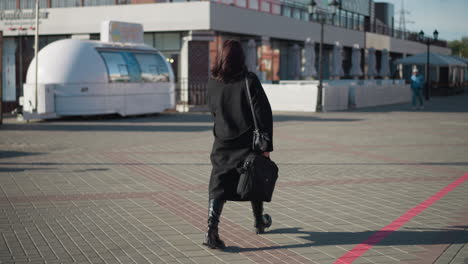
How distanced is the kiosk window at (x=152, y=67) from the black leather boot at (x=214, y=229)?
17499 mm

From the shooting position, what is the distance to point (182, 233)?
6.10m

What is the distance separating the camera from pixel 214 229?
5.50m

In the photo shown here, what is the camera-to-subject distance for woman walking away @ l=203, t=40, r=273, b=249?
18.0 ft

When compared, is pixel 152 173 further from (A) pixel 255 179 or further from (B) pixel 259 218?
(A) pixel 255 179

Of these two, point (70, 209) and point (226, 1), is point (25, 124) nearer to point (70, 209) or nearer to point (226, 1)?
point (70, 209)

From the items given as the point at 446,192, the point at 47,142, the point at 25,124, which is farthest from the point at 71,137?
the point at 446,192

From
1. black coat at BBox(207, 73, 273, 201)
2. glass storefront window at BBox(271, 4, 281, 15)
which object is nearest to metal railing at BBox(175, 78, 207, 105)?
glass storefront window at BBox(271, 4, 281, 15)

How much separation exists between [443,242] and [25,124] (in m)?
15.8

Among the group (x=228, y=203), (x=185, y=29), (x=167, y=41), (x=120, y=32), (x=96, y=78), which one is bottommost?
(x=228, y=203)

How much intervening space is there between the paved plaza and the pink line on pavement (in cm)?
1

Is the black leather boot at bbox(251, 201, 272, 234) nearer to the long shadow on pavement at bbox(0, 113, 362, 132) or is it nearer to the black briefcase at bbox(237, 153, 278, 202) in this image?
the black briefcase at bbox(237, 153, 278, 202)

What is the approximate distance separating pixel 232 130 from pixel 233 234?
1.09 m

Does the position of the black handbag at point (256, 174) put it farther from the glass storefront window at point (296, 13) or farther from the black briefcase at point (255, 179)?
the glass storefront window at point (296, 13)

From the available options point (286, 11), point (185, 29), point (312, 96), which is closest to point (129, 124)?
point (312, 96)
